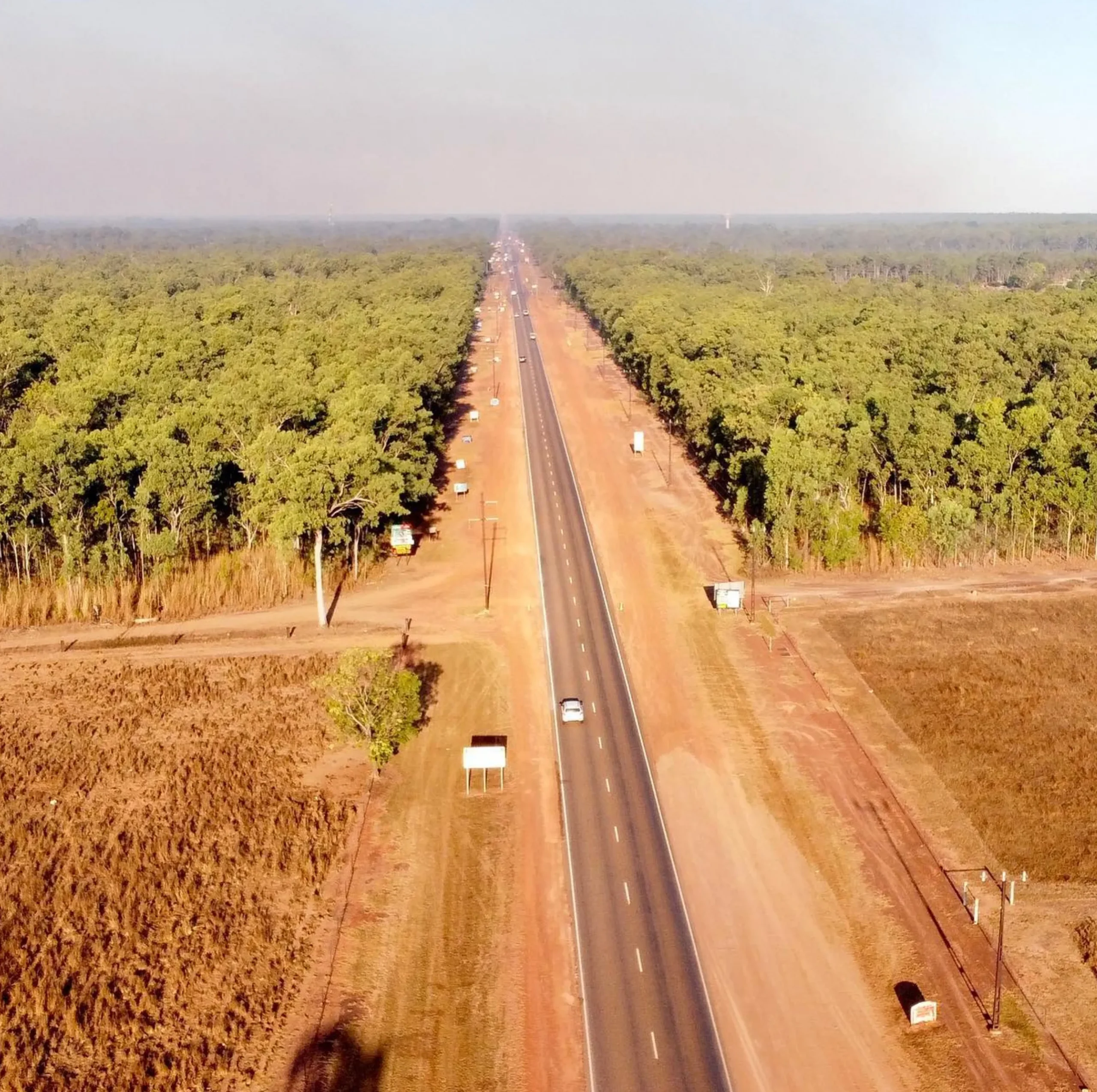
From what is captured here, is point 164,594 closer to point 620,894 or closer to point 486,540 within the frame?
point 486,540

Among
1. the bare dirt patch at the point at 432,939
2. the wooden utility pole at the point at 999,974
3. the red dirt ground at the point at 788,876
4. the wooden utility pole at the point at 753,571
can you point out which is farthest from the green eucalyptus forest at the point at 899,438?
the wooden utility pole at the point at 999,974

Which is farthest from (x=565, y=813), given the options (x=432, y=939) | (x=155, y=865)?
(x=155, y=865)

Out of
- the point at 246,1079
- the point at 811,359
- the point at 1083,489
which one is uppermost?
the point at 811,359

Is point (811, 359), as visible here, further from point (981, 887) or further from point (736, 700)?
point (981, 887)

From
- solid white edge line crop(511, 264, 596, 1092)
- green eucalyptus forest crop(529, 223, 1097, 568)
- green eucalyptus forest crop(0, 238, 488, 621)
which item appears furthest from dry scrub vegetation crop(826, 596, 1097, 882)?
green eucalyptus forest crop(0, 238, 488, 621)

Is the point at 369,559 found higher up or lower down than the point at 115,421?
lower down

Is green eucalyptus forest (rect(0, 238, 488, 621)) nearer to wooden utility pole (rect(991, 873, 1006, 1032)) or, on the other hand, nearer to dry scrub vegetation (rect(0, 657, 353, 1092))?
dry scrub vegetation (rect(0, 657, 353, 1092))

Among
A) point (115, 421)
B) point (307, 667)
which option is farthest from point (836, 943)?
point (115, 421)
